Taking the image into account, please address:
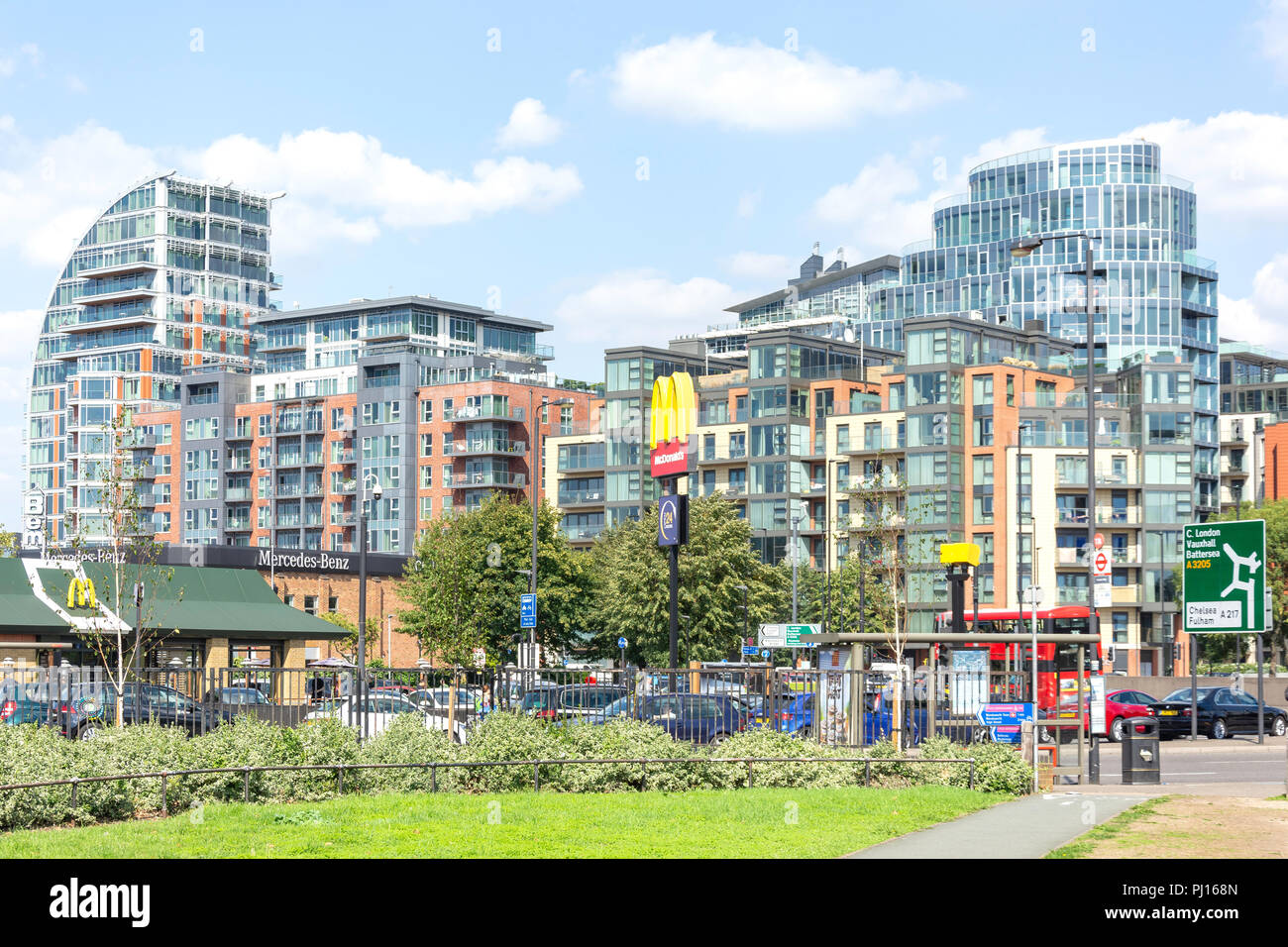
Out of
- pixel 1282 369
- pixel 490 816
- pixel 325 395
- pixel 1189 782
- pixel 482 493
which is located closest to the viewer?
pixel 490 816

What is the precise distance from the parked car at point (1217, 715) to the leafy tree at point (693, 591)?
29.2m

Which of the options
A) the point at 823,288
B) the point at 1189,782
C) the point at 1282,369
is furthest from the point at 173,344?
the point at 1189,782

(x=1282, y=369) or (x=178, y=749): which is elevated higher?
(x=1282, y=369)

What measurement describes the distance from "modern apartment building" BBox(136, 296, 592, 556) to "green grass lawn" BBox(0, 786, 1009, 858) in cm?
10659

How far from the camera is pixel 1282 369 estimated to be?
15475cm

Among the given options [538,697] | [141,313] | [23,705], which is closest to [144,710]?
[23,705]

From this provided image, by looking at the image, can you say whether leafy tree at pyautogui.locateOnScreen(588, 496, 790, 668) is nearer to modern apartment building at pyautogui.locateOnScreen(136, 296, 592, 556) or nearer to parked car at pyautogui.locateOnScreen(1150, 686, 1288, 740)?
→ parked car at pyautogui.locateOnScreen(1150, 686, 1288, 740)

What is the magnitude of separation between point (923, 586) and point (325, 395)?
208 ft

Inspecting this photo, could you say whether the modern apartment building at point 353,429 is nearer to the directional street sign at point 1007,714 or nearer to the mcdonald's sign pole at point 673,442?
the mcdonald's sign pole at point 673,442

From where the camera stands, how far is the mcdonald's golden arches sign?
101 ft

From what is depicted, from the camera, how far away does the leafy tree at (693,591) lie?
75.4 metres

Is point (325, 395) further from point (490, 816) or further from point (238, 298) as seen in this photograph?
point (490, 816)

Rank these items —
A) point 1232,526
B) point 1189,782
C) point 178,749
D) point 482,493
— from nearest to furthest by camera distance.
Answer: point 178,749 < point 1232,526 < point 1189,782 < point 482,493

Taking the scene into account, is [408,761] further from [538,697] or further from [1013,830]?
[1013,830]
